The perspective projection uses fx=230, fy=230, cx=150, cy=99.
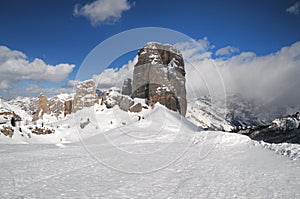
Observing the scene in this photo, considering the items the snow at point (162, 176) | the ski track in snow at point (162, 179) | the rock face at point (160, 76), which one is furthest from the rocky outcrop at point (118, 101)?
the ski track in snow at point (162, 179)

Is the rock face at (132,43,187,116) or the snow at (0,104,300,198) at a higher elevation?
the rock face at (132,43,187,116)

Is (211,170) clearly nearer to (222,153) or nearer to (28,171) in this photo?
(222,153)

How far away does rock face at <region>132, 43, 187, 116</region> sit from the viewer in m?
79.5

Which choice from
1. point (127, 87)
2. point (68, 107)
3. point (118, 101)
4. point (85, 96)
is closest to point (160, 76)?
point (118, 101)

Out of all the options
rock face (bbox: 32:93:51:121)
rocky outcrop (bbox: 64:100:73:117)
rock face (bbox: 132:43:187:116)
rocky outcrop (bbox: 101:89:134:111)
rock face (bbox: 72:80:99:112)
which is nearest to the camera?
rocky outcrop (bbox: 101:89:134:111)

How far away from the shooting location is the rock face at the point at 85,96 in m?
110

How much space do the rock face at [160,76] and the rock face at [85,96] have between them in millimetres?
32490

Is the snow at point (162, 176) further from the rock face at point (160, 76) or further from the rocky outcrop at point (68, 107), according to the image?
the rocky outcrop at point (68, 107)

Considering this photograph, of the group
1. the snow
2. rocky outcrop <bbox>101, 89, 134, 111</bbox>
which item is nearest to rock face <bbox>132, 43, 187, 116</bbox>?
rocky outcrop <bbox>101, 89, 134, 111</bbox>

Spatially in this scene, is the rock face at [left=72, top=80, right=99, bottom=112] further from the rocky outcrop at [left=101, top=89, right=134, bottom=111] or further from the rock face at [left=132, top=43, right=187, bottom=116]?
the rock face at [left=132, top=43, right=187, bottom=116]

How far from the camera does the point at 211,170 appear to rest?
1416 cm

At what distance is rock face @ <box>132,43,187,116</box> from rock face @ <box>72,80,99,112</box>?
3249 centimetres

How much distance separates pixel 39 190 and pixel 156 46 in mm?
79047

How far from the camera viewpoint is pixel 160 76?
263 feet
